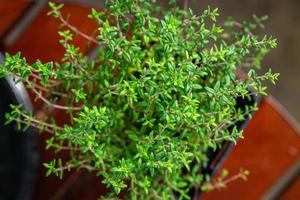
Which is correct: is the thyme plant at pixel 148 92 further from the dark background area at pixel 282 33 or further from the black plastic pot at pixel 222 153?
the dark background area at pixel 282 33

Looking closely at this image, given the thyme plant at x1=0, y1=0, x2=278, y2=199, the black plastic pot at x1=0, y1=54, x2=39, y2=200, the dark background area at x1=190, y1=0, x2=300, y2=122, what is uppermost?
the dark background area at x1=190, y1=0, x2=300, y2=122

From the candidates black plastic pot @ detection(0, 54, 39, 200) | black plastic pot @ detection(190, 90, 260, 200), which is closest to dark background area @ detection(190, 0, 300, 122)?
black plastic pot @ detection(190, 90, 260, 200)

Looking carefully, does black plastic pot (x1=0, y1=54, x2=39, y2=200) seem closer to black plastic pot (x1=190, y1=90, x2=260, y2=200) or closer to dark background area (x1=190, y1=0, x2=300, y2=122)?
black plastic pot (x1=190, y1=90, x2=260, y2=200)

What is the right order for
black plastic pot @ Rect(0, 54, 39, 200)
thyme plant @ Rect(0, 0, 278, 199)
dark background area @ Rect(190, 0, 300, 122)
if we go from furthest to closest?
dark background area @ Rect(190, 0, 300, 122) < black plastic pot @ Rect(0, 54, 39, 200) < thyme plant @ Rect(0, 0, 278, 199)

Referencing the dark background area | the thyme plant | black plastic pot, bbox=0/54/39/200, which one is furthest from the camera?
the dark background area

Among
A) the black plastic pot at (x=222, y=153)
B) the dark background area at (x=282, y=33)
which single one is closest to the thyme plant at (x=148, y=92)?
the black plastic pot at (x=222, y=153)

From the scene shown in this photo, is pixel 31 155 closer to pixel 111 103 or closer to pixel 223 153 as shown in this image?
pixel 111 103

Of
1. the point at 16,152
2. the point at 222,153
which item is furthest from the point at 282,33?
the point at 16,152

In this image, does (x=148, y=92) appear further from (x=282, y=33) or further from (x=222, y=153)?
(x=282, y=33)
